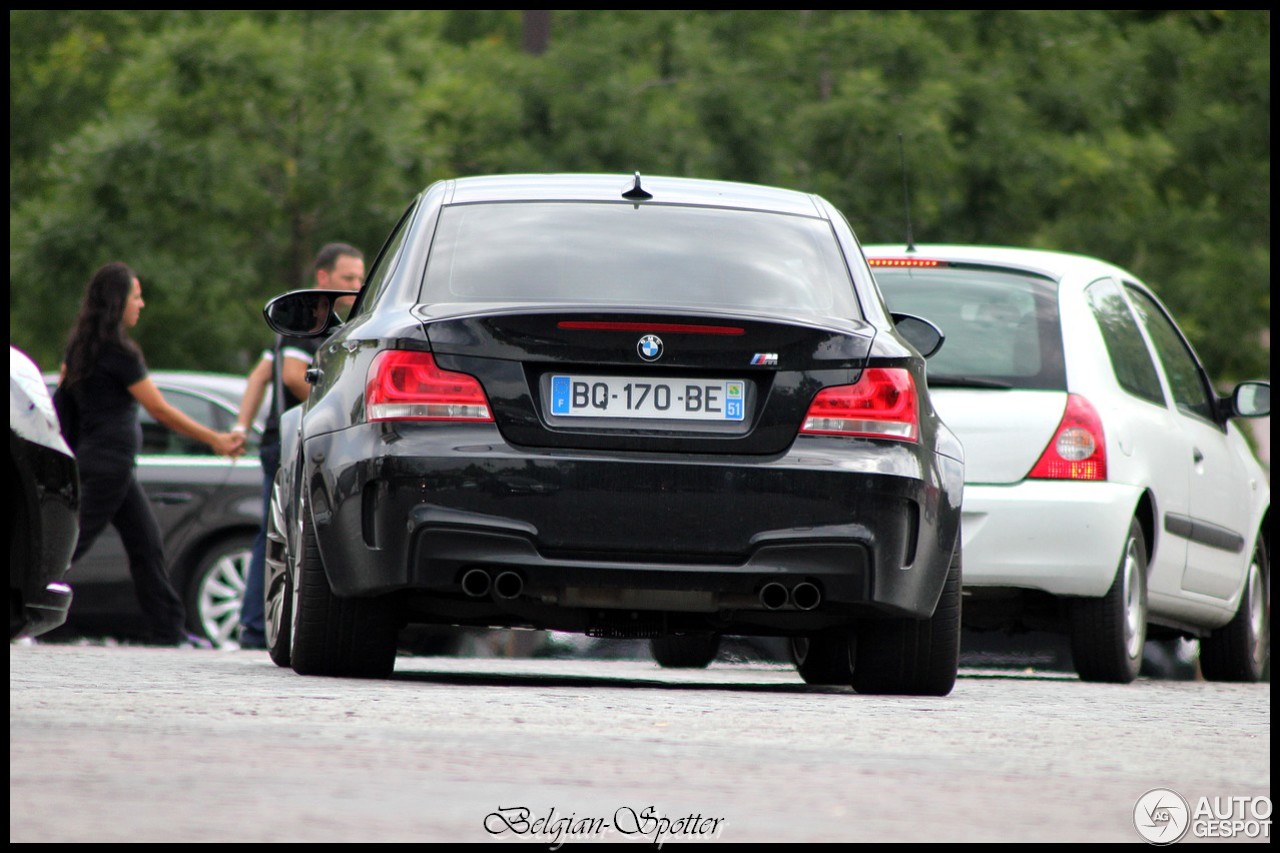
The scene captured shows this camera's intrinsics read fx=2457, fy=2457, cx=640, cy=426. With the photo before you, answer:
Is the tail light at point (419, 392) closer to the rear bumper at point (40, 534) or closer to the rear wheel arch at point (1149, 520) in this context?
the rear bumper at point (40, 534)

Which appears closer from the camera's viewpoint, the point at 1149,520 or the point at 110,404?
the point at 1149,520

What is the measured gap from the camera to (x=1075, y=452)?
8.79 meters

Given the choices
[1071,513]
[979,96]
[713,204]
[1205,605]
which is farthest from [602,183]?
[979,96]

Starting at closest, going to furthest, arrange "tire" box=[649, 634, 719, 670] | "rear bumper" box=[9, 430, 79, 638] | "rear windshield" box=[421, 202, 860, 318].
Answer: "rear bumper" box=[9, 430, 79, 638], "rear windshield" box=[421, 202, 860, 318], "tire" box=[649, 634, 719, 670]

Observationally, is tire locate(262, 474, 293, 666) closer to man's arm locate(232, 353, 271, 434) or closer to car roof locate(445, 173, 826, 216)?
car roof locate(445, 173, 826, 216)

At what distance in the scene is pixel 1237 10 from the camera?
25.2 meters

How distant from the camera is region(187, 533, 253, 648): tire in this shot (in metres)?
13.3

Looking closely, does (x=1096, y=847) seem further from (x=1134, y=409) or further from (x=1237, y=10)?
(x=1237, y=10)

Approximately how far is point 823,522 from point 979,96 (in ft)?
55.3

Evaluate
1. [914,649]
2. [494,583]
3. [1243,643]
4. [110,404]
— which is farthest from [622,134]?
[494,583]

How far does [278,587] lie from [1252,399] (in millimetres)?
4148

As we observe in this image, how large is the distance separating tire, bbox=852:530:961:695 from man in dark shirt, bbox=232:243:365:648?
4.22 meters

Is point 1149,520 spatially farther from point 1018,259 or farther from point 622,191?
point 622,191

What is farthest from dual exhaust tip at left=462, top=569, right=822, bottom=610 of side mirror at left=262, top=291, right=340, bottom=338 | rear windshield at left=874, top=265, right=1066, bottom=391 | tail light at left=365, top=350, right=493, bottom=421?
rear windshield at left=874, top=265, right=1066, bottom=391
